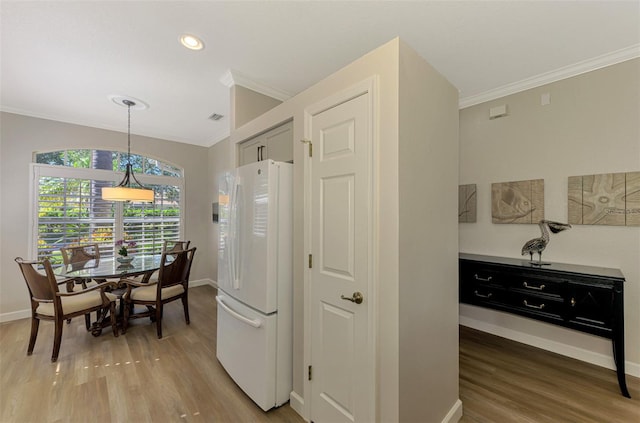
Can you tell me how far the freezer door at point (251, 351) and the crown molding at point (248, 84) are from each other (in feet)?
7.06

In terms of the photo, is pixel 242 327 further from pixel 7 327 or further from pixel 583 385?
pixel 7 327

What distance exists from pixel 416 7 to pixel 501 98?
1.85 meters

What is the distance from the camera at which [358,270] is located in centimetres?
157

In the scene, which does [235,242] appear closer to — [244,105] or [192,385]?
[192,385]

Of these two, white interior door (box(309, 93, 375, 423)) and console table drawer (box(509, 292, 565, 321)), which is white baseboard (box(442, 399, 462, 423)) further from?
console table drawer (box(509, 292, 565, 321))

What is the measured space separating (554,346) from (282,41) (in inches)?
151

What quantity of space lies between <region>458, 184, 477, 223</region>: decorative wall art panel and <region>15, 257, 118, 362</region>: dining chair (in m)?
4.23

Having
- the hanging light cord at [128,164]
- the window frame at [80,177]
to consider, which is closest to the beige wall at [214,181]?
the window frame at [80,177]

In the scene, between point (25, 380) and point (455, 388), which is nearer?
point (455, 388)

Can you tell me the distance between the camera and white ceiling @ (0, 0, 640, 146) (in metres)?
1.90

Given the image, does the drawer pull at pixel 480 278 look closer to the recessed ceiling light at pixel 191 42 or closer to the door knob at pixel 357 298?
the door knob at pixel 357 298

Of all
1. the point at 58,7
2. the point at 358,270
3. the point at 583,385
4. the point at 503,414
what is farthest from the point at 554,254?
the point at 58,7

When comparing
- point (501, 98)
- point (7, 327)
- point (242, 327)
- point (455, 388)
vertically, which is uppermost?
point (501, 98)

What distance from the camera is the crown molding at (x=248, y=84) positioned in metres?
2.77
